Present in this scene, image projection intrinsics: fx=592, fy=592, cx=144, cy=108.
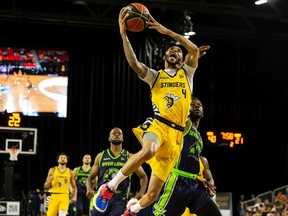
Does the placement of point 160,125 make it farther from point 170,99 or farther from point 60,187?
point 60,187

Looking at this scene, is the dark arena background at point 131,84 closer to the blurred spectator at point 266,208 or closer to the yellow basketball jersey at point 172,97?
the blurred spectator at point 266,208

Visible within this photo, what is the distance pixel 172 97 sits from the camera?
709 centimetres

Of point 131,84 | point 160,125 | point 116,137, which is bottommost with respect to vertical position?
point 116,137

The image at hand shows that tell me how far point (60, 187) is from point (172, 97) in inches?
317

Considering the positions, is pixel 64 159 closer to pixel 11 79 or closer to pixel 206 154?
pixel 11 79

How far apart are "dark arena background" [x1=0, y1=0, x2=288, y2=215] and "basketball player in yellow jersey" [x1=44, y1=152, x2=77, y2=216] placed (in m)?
7.66

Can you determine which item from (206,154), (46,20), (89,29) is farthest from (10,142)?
(206,154)

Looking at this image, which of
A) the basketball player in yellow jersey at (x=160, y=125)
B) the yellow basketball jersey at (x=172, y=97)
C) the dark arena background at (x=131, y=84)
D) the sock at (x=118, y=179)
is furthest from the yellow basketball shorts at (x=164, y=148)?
the dark arena background at (x=131, y=84)

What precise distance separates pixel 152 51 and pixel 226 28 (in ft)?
10.5

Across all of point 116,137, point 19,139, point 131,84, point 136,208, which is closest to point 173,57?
point 136,208

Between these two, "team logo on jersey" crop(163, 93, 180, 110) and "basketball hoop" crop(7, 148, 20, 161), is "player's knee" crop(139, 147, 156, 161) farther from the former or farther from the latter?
"basketball hoop" crop(7, 148, 20, 161)

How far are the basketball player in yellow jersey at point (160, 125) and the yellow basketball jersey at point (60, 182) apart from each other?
24.6ft

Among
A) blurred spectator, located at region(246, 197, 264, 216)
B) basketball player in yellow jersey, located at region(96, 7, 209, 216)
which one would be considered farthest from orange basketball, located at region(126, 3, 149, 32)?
blurred spectator, located at region(246, 197, 264, 216)

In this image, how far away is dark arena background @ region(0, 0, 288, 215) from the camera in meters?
22.8
